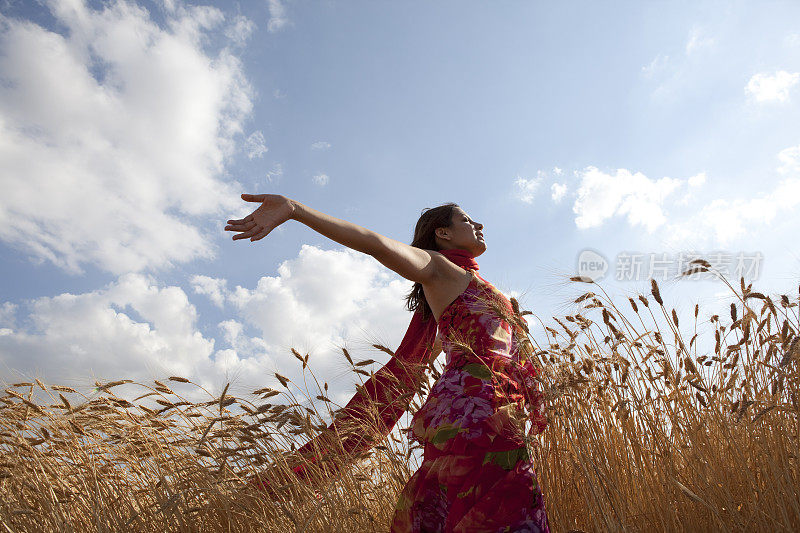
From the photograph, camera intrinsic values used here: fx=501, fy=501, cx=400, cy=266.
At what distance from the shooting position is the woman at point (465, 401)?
1.62 meters

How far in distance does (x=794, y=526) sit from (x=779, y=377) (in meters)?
0.52

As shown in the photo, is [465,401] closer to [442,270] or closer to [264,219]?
[442,270]

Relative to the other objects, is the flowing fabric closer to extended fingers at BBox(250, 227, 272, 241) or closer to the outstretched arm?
the outstretched arm

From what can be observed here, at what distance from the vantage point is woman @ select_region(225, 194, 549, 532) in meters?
1.62

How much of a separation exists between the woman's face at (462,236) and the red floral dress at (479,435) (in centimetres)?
57

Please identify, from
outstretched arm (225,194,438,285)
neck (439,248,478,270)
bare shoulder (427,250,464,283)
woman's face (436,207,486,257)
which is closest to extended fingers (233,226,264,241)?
outstretched arm (225,194,438,285)

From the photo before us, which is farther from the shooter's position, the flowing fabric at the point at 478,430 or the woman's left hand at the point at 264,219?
the woman's left hand at the point at 264,219

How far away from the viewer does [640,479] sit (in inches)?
79.7

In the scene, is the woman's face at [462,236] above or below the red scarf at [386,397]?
above

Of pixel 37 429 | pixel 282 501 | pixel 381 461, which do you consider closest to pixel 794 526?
pixel 381 461

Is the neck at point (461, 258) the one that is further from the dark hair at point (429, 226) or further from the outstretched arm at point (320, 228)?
the outstretched arm at point (320, 228)

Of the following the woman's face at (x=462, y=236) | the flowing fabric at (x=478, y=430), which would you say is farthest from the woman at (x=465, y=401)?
the woman's face at (x=462, y=236)

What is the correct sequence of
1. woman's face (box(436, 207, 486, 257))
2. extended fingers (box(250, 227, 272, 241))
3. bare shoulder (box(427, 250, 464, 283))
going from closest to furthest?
extended fingers (box(250, 227, 272, 241))
bare shoulder (box(427, 250, 464, 283))
woman's face (box(436, 207, 486, 257))

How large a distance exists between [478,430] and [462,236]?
3.62 ft
